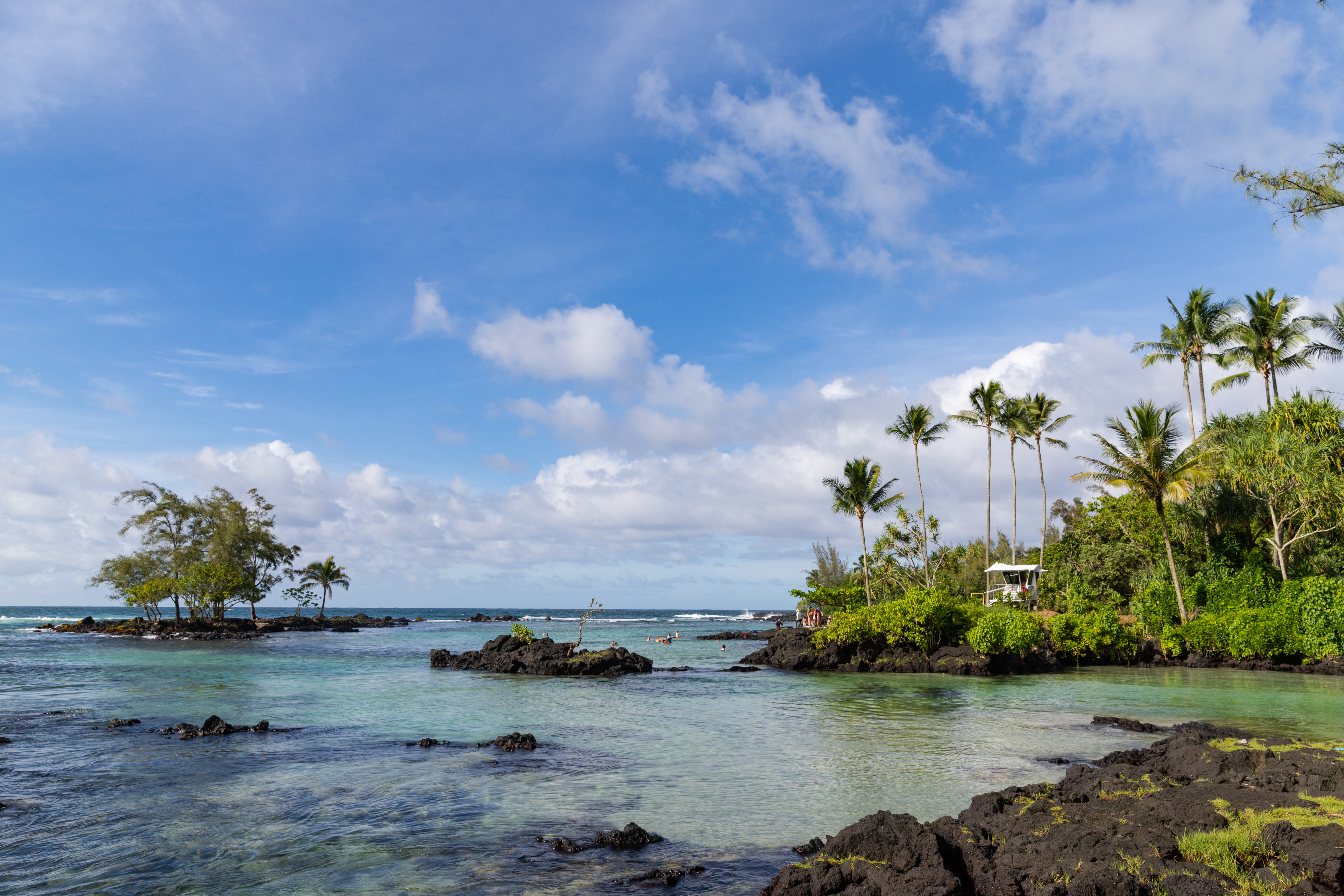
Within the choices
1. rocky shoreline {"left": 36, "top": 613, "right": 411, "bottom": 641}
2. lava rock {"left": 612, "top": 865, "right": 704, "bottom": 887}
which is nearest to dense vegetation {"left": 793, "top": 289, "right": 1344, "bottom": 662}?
lava rock {"left": 612, "top": 865, "right": 704, "bottom": 887}

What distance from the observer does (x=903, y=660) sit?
102 feet

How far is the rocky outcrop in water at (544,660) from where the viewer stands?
30578mm

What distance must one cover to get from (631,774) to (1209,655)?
28859 millimetres

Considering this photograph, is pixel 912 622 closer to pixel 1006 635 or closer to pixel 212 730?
pixel 1006 635

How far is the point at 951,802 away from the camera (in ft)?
34.4

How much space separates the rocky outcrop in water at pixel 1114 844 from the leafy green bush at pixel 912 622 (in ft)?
73.2

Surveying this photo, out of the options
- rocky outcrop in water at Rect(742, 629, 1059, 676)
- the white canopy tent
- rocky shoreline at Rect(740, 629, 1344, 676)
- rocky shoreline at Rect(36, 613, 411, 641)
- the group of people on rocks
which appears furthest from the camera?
rocky shoreline at Rect(36, 613, 411, 641)

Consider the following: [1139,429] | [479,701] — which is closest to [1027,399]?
[1139,429]

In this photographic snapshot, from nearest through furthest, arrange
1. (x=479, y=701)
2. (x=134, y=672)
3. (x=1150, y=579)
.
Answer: (x=479, y=701), (x=134, y=672), (x=1150, y=579)

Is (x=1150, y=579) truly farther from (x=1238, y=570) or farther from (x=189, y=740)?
(x=189, y=740)

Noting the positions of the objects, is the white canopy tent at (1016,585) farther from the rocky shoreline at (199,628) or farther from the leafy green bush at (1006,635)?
the rocky shoreline at (199,628)

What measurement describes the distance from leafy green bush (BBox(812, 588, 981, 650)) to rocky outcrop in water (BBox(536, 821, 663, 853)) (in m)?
24.6

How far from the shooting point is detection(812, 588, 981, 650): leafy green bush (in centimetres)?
3156

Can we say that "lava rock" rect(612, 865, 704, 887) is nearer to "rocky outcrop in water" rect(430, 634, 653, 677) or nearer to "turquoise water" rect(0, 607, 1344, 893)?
"turquoise water" rect(0, 607, 1344, 893)
